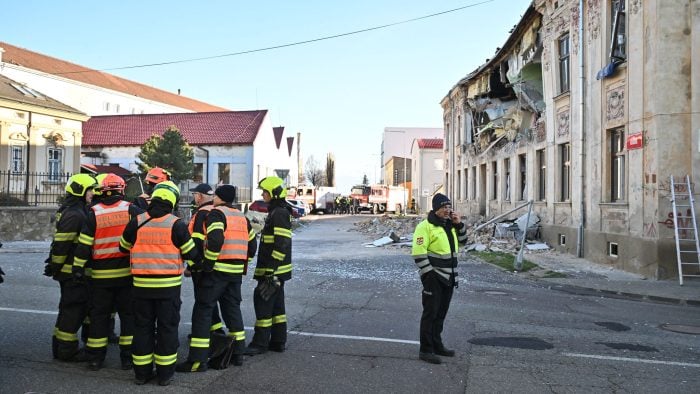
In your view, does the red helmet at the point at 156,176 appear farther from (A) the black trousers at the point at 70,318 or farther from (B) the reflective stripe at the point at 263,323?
(B) the reflective stripe at the point at 263,323

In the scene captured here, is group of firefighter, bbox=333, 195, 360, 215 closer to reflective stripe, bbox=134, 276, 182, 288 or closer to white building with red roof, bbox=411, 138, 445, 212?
white building with red roof, bbox=411, 138, 445, 212

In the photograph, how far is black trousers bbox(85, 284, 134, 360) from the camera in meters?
5.47

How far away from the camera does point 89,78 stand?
5709cm

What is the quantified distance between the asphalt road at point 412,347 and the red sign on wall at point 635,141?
174 inches

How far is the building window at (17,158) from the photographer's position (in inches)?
Answer: 1115

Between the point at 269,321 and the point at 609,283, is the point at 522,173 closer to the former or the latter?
the point at 609,283

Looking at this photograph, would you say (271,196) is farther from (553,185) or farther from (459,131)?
(459,131)

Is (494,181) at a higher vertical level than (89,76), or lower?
lower

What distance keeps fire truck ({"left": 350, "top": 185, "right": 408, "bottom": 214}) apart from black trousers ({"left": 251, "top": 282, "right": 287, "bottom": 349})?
51.5 m

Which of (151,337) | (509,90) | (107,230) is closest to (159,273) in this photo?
(151,337)

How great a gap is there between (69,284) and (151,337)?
1252 millimetres

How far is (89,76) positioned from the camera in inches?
2258

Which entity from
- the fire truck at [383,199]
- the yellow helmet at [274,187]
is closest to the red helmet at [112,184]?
the yellow helmet at [274,187]

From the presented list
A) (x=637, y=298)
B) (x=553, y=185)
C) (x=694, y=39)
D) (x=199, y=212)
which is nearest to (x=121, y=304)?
(x=199, y=212)
